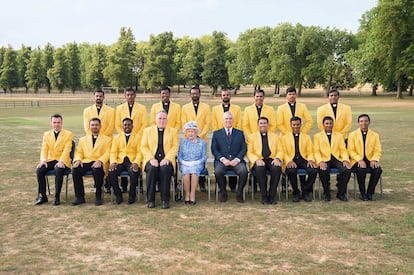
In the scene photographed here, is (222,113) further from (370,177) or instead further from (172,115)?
(370,177)

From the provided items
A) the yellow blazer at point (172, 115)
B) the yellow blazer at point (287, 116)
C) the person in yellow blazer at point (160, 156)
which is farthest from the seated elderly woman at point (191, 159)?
the yellow blazer at point (287, 116)

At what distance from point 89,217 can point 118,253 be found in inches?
67.3

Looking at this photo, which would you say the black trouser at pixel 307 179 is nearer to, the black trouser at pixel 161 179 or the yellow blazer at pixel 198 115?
the yellow blazer at pixel 198 115

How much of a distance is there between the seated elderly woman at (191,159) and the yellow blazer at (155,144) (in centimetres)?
16

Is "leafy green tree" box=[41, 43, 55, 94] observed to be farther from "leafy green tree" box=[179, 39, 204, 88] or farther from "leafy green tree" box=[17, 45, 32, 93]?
"leafy green tree" box=[179, 39, 204, 88]

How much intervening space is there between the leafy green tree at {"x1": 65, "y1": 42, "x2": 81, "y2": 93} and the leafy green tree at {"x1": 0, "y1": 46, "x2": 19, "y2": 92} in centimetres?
1000

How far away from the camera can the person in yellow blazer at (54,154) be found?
7.51m

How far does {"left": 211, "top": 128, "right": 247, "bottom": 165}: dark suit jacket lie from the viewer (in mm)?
7797

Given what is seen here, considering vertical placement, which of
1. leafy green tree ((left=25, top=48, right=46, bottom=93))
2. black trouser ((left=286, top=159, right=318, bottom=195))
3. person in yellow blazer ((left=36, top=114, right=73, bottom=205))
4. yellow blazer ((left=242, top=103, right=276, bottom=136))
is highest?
leafy green tree ((left=25, top=48, right=46, bottom=93))

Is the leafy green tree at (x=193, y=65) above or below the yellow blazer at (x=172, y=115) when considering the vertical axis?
above

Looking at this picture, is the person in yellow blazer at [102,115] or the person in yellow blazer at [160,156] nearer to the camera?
the person in yellow blazer at [160,156]

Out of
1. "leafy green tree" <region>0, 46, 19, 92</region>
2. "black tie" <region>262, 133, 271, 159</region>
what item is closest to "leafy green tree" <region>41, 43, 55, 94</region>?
"leafy green tree" <region>0, 46, 19, 92</region>

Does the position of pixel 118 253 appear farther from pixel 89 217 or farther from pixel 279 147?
pixel 279 147

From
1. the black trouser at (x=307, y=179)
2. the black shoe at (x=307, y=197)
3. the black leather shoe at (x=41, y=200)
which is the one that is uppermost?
the black trouser at (x=307, y=179)
